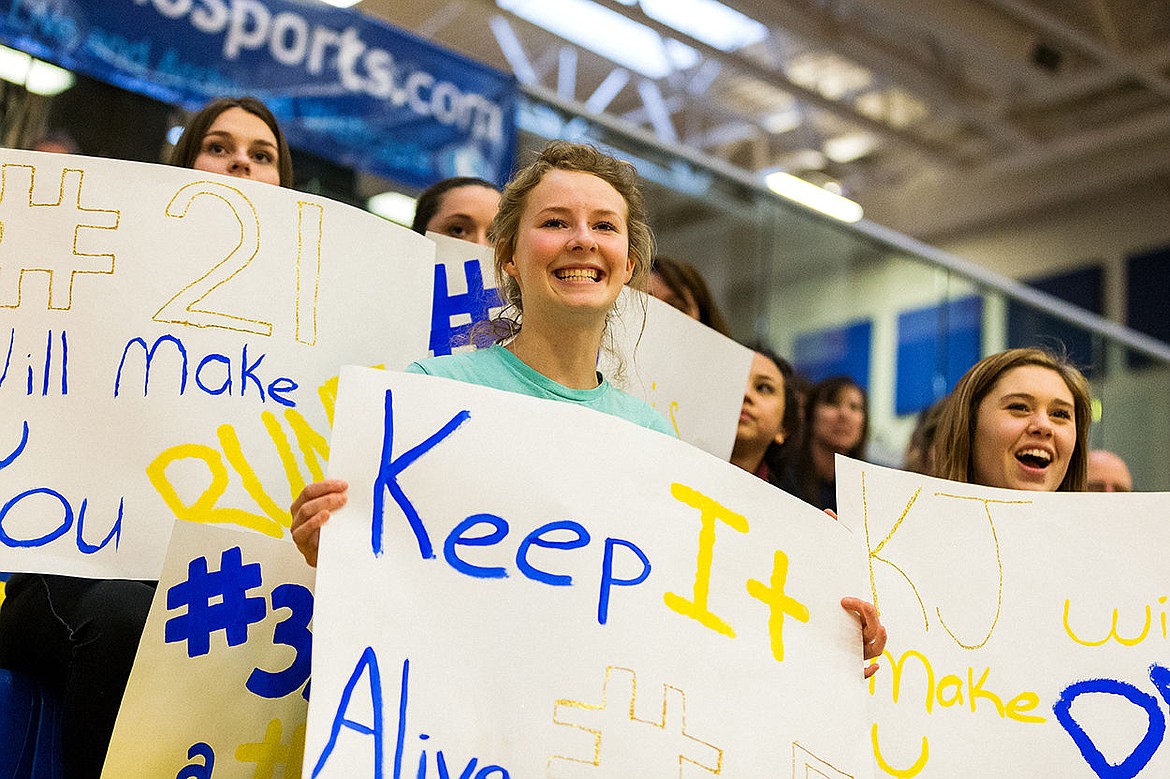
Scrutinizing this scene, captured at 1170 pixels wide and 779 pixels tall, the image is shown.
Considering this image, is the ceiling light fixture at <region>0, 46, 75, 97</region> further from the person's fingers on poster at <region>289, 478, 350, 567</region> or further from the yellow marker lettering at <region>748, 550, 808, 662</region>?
the yellow marker lettering at <region>748, 550, 808, 662</region>

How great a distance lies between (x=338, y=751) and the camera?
1.18m

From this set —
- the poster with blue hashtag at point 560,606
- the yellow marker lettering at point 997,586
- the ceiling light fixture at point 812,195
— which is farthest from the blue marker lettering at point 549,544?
the ceiling light fixture at point 812,195

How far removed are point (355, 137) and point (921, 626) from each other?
101 inches

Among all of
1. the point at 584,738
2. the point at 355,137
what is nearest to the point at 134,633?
the point at 584,738

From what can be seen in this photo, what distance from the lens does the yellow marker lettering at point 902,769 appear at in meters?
1.52

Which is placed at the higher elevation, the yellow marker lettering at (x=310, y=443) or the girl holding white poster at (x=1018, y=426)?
the girl holding white poster at (x=1018, y=426)

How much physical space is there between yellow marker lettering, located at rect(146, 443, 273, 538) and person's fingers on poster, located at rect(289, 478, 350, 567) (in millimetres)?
288

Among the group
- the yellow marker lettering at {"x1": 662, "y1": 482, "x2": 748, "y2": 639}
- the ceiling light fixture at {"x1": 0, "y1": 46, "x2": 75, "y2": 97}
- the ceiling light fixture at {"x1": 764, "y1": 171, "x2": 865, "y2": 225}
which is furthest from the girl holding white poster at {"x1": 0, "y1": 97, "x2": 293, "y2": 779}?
the ceiling light fixture at {"x1": 764, "y1": 171, "x2": 865, "y2": 225}

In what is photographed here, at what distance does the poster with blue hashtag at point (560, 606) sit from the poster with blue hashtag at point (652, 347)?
62 centimetres

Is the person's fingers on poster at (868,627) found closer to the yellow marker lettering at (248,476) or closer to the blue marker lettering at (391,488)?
the blue marker lettering at (391,488)

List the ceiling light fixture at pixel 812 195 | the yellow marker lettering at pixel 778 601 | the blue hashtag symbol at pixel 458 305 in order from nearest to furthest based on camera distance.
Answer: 1. the yellow marker lettering at pixel 778 601
2. the blue hashtag symbol at pixel 458 305
3. the ceiling light fixture at pixel 812 195

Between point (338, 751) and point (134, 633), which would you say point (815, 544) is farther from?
point (134, 633)

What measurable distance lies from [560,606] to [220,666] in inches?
16.5

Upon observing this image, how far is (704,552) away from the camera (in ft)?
4.53
